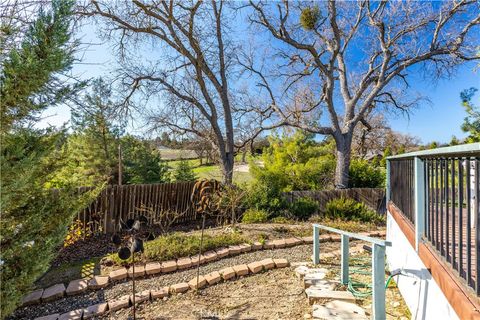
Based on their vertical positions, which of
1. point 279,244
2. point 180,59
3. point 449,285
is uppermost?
point 180,59

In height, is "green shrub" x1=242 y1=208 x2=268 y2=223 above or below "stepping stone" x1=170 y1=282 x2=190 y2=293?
above

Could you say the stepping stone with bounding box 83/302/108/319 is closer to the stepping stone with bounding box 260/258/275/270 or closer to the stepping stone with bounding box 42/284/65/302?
the stepping stone with bounding box 42/284/65/302

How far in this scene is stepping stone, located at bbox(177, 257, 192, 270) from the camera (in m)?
3.96

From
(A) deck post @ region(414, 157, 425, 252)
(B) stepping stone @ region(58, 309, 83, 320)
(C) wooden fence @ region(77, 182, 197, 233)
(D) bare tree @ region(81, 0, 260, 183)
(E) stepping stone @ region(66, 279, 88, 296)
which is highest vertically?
(D) bare tree @ region(81, 0, 260, 183)

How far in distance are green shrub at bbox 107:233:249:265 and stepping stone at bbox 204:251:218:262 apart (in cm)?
13

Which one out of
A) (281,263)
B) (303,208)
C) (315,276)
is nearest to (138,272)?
(281,263)

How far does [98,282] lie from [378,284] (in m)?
3.24

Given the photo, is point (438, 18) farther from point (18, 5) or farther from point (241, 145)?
point (18, 5)

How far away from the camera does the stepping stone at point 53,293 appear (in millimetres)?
3171

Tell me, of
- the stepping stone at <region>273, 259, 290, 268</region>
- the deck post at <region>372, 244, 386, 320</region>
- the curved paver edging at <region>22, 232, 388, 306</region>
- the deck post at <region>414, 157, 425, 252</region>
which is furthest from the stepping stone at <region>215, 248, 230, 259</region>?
the deck post at <region>414, 157, 425, 252</region>

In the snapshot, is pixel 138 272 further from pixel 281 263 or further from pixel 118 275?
pixel 281 263

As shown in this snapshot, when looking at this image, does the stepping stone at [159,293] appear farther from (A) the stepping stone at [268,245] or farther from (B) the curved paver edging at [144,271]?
(A) the stepping stone at [268,245]

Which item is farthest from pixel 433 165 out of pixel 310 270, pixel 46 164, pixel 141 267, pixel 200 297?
pixel 141 267

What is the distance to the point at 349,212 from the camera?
754cm
